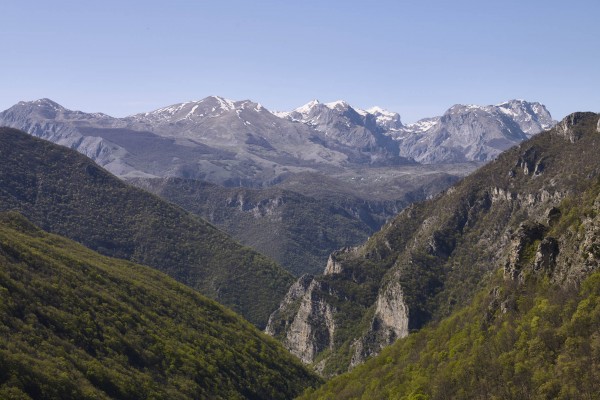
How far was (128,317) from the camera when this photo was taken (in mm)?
142000

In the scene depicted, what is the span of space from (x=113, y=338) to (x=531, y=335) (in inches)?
3168

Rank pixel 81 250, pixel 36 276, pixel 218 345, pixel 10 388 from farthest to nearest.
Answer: pixel 81 250
pixel 218 345
pixel 36 276
pixel 10 388

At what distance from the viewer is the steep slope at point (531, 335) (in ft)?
232

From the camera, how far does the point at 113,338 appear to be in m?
128

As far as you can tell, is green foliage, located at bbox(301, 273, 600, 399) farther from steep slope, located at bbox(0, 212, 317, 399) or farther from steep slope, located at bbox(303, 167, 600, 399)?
steep slope, located at bbox(0, 212, 317, 399)

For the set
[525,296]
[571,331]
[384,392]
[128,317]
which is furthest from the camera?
[128,317]

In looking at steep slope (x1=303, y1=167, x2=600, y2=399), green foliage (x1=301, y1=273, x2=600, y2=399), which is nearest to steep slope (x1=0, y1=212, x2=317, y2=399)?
steep slope (x1=303, y1=167, x2=600, y2=399)

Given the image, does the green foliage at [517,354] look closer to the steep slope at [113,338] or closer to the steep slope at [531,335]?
the steep slope at [531,335]

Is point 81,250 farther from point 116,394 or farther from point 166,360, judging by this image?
point 116,394

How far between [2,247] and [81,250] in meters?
62.0

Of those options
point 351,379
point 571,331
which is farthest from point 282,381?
point 571,331

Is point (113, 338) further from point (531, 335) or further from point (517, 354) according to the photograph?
point (531, 335)

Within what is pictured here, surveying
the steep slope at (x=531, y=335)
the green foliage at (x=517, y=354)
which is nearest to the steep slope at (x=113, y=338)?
the steep slope at (x=531, y=335)

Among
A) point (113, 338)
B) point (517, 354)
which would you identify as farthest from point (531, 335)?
point (113, 338)
